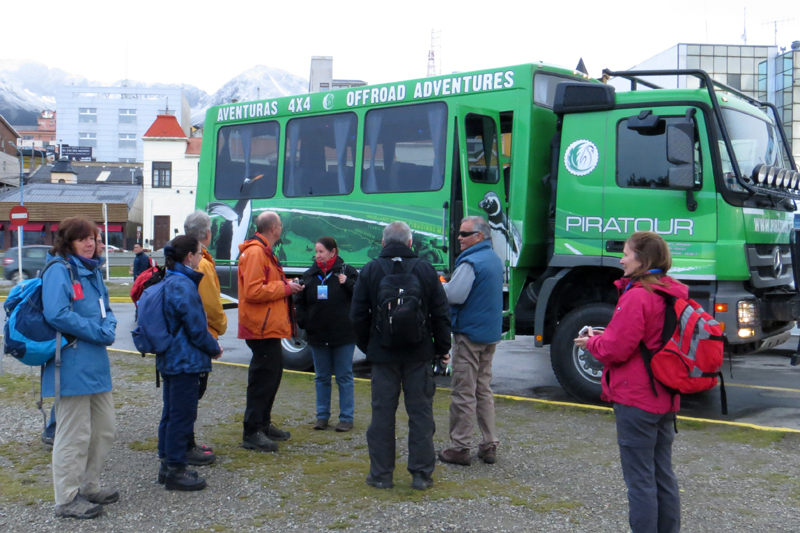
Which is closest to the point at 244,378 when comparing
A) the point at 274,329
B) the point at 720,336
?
the point at 274,329

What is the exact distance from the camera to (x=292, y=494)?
4746 mm

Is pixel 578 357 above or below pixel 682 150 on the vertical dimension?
below

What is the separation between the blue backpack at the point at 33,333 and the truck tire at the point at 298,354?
214 inches

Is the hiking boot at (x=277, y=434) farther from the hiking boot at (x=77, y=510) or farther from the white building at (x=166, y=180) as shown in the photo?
the white building at (x=166, y=180)

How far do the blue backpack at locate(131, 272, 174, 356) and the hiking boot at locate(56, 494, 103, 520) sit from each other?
0.92m

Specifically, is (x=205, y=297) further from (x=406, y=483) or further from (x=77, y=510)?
(x=406, y=483)

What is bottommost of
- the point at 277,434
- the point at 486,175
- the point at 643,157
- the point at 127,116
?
the point at 277,434

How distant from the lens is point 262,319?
5629 millimetres

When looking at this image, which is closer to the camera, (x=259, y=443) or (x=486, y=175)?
(x=259, y=443)

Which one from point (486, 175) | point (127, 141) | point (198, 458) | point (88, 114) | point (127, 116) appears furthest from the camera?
point (127, 141)

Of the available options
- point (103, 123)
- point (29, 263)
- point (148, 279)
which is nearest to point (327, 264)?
point (148, 279)

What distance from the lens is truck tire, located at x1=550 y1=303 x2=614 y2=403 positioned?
7.52m

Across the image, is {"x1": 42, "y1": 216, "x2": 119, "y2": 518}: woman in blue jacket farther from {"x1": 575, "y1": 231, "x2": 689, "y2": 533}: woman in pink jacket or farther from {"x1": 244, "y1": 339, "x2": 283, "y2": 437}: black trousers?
{"x1": 575, "y1": 231, "x2": 689, "y2": 533}: woman in pink jacket

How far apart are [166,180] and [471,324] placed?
5204cm
